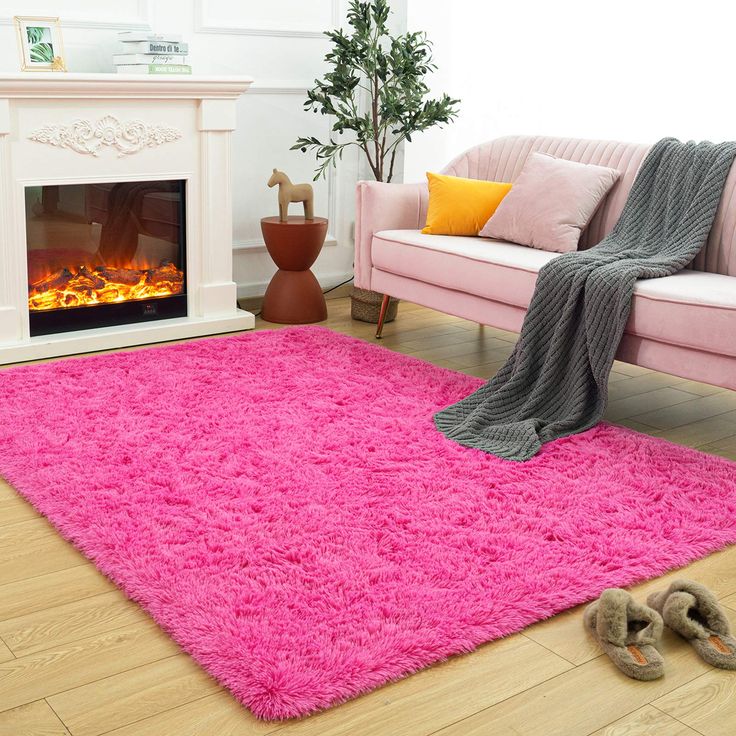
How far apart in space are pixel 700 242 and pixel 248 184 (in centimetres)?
207

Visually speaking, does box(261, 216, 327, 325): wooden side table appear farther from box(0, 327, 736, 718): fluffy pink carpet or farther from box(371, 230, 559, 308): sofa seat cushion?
box(0, 327, 736, 718): fluffy pink carpet

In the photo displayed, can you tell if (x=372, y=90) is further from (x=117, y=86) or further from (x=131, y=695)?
(x=131, y=695)

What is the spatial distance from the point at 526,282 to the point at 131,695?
2028 millimetres

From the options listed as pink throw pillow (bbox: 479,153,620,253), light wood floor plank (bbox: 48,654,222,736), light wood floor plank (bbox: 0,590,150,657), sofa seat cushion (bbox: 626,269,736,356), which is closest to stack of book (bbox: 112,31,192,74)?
pink throw pillow (bbox: 479,153,620,253)

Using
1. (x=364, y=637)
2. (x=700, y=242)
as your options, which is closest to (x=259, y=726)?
(x=364, y=637)

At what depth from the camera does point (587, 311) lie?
3.06 metres

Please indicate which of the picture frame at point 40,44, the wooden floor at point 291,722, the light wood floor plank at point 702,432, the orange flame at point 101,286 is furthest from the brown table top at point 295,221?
the wooden floor at point 291,722

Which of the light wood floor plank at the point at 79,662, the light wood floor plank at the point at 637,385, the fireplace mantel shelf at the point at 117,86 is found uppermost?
the fireplace mantel shelf at the point at 117,86

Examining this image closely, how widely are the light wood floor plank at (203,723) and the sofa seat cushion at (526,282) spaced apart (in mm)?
1749

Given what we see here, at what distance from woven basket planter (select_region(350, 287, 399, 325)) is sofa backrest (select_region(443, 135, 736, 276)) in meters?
0.61

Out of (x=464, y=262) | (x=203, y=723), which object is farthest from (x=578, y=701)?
(x=464, y=262)

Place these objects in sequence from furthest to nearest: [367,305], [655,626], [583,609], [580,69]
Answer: [580,69] → [367,305] → [583,609] → [655,626]

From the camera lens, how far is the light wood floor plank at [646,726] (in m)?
1.66

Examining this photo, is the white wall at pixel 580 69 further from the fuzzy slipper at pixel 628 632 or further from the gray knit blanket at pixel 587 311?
the fuzzy slipper at pixel 628 632
